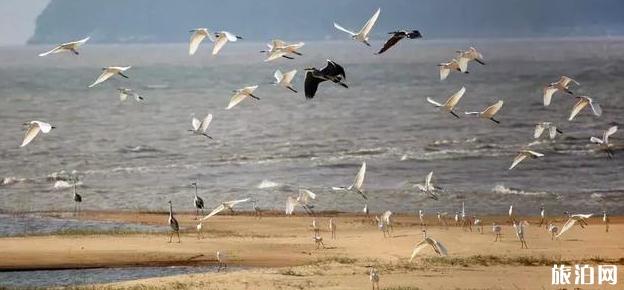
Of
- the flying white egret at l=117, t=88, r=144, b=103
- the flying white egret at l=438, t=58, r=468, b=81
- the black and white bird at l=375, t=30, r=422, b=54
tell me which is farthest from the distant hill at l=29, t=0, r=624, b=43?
the black and white bird at l=375, t=30, r=422, b=54

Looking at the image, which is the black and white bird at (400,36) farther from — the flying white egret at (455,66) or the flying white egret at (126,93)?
the flying white egret at (126,93)

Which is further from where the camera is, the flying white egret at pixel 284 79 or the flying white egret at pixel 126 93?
the flying white egret at pixel 126 93

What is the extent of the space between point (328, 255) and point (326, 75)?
6506 mm

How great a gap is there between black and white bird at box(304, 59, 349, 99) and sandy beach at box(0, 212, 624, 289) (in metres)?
3.30

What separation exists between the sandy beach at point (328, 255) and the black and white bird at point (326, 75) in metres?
3.30

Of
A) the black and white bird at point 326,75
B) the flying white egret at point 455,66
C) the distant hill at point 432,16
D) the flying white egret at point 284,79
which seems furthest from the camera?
Answer: the distant hill at point 432,16

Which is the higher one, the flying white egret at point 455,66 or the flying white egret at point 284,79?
the flying white egret at point 455,66

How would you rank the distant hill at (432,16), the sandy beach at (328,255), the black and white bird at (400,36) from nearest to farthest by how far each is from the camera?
1. the black and white bird at (400,36)
2. the sandy beach at (328,255)
3. the distant hill at (432,16)

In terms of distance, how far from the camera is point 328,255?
18.4 m

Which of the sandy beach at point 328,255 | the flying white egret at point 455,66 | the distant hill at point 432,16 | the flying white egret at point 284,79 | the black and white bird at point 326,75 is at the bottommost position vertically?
the sandy beach at point 328,255

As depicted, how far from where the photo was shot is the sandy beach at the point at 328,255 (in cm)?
1560

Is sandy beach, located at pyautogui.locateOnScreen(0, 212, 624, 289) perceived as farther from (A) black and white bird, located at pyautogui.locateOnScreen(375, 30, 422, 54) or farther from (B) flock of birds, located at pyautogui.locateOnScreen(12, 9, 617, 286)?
(A) black and white bird, located at pyautogui.locateOnScreen(375, 30, 422, 54)

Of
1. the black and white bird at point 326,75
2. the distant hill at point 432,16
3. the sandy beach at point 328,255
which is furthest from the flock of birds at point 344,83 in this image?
the distant hill at point 432,16

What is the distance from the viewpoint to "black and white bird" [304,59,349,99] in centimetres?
1228
